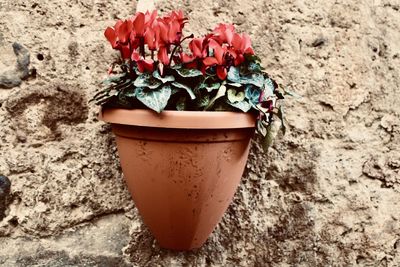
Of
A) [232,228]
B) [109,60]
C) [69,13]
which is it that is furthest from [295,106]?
[69,13]

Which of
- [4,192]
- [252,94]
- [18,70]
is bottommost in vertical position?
[4,192]

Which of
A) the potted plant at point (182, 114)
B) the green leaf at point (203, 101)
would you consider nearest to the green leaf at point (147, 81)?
the potted plant at point (182, 114)

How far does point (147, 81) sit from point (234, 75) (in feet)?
0.69

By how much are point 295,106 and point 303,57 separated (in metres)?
0.15

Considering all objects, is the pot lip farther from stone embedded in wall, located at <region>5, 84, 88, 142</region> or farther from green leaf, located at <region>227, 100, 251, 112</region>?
stone embedded in wall, located at <region>5, 84, 88, 142</region>

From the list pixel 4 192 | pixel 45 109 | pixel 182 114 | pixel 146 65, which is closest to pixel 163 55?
pixel 146 65

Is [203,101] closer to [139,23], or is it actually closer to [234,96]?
[234,96]

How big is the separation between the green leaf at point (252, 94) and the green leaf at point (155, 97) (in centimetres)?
19

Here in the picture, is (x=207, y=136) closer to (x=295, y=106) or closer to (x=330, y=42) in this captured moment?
(x=295, y=106)

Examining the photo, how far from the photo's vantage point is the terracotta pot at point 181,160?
111 centimetres

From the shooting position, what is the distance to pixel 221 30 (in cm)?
119

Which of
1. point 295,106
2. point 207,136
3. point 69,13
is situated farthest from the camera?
point 295,106

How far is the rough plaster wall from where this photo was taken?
1298 mm

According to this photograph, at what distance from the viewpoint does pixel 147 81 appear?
1.14m
